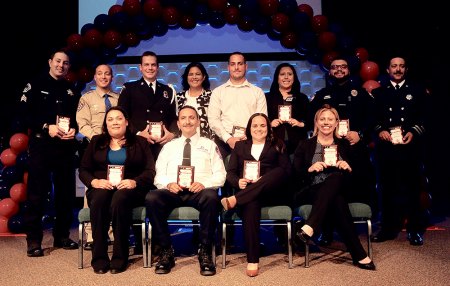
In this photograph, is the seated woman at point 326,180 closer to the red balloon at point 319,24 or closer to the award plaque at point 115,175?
the award plaque at point 115,175

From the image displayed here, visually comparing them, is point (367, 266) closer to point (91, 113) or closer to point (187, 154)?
point (187, 154)

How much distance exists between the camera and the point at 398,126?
15.1 ft

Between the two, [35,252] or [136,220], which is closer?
[136,220]

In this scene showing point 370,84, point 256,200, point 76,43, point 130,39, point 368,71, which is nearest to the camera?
point 256,200

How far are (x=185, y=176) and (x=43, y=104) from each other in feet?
5.26

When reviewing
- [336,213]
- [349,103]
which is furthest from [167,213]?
[349,103]

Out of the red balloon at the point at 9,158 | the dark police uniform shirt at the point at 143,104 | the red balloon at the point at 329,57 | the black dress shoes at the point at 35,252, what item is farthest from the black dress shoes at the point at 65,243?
the red balloon at the point at 329,57

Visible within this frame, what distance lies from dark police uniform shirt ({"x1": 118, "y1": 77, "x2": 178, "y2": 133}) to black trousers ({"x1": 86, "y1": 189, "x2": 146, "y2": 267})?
3.02 feet

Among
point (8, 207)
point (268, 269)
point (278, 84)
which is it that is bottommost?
point (268, 269)

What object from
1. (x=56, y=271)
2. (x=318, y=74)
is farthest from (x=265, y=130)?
(x=318, y=74)

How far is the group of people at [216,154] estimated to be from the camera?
3.76m

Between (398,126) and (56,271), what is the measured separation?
326cm

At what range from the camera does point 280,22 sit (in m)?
5.71

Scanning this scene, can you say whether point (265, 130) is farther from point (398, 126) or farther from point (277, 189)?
point (398, 126)
